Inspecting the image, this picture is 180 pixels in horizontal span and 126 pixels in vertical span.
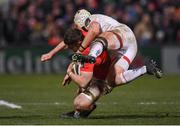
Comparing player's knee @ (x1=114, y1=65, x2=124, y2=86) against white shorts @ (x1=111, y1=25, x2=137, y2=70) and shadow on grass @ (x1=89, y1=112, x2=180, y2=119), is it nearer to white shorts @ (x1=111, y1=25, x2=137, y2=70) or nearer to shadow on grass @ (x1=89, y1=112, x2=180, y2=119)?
white shorts @ (x1=111, y1=25, x2=137, y2=70)

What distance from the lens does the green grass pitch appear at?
39.4 ft

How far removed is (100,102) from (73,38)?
407 cm

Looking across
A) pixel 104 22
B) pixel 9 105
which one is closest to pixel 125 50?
pixel 104 22

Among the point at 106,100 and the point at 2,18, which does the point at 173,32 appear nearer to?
the point at 2,18

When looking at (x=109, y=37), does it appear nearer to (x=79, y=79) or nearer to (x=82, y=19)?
(x=82, y=19)

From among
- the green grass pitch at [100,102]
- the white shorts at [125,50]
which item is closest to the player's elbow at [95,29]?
the white shorts at [125,50]

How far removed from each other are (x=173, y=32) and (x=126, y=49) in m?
14.9

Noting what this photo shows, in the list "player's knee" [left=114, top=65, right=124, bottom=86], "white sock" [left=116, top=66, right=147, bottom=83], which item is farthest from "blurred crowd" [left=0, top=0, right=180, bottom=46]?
"player's knee" [left=114, top=65, right=124, bottom=86]

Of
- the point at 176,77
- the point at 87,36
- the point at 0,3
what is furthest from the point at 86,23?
the point at 0,3

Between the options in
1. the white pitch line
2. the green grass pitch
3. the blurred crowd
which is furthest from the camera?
the blurred crowd

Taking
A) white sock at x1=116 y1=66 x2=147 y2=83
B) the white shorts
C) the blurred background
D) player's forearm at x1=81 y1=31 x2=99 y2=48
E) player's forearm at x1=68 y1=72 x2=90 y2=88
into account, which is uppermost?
player's forearm at x1=81 y1=31 x2=99 y2=48

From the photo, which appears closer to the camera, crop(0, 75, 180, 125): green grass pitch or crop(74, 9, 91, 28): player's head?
crop(0, 75, 180, 125): green grass pitch

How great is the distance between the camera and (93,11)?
26.6 metres

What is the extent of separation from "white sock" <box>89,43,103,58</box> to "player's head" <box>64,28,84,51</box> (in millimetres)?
310
